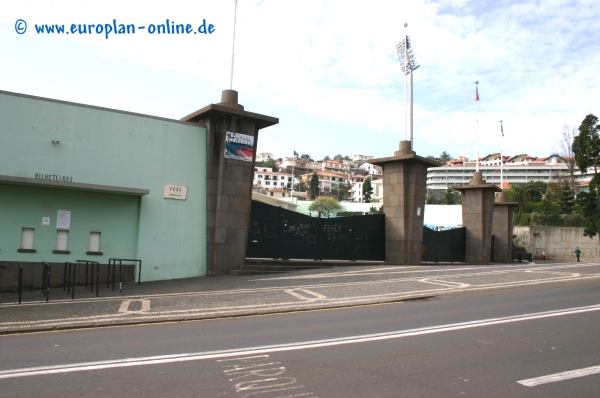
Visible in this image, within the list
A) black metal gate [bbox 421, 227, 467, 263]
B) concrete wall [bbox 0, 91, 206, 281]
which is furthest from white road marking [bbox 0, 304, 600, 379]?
black metal gate [bbox 421, 227, 467, 263]

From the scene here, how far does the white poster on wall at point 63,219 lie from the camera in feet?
47.2

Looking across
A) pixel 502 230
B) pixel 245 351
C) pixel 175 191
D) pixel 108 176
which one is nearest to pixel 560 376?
pixel 245 351

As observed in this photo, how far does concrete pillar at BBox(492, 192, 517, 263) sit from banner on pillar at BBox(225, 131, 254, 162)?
2157 cm

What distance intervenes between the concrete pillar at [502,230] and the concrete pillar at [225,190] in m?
21.4

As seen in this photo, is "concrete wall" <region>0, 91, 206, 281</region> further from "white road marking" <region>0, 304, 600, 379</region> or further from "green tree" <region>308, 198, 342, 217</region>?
"green tree" <region>308, 198, 342, 217</region>

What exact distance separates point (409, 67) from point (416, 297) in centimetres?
1705

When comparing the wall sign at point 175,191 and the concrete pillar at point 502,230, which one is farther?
the concrete pillar at point 502,230

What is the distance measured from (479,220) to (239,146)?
17.6 metres

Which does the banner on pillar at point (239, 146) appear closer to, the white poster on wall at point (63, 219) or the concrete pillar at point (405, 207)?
the white poster on wall at point (63, 219)

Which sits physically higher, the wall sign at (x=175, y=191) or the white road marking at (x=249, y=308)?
the wall sign at (x=175, y=191)

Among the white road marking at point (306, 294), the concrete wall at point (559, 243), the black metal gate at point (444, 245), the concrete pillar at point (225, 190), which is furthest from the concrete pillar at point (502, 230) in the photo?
the white road marking at point (306, 294)

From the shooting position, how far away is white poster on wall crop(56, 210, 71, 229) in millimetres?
14398

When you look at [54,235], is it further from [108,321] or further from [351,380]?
[351,380]

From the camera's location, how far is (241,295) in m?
12.3
